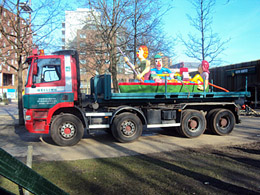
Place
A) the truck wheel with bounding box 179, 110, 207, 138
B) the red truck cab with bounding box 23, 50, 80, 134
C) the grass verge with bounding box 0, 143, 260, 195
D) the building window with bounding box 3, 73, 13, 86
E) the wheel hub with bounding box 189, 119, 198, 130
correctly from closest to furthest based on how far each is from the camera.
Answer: the grass verge with bounding box 0, 143, 260, 195 < the red truck cab with bounding box 23, 50, 80, 134 < the truck wheel with bounding box 179, 110, 207, 138 < the wheel hub with bounding box 189, 119, 198, 130 < the building window with bounding box 3, 73, 13, 86

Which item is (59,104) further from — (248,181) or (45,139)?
(248,181)

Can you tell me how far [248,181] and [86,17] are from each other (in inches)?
563

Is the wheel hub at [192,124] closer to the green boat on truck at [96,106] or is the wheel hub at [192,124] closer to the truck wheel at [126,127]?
the green boat on truck at [96,106]

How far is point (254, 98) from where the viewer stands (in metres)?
19.1

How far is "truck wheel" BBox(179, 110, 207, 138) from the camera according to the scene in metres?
8.09

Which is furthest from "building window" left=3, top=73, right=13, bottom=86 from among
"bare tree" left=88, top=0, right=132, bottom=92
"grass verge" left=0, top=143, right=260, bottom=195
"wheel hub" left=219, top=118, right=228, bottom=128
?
"grass verge" left=0, top=143, right=260, bottom=195

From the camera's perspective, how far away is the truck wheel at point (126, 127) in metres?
7.21

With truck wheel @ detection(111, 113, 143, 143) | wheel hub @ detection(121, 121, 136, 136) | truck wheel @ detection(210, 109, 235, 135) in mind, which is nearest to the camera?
truck wheel @ detection(111, 113, 143, 143)

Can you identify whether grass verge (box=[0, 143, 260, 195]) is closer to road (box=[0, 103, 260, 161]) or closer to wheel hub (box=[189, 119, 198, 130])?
road (box=[0, 103, 260, 161])

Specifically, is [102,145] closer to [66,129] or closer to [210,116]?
[66,129]

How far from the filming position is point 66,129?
22.9 feet

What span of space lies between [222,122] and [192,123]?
1.43 metres

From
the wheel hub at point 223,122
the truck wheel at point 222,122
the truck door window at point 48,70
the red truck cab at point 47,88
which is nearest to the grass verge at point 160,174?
the red truck cab at point 47,88

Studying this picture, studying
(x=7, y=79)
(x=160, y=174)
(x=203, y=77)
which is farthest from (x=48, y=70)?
(x=7, y=79)
